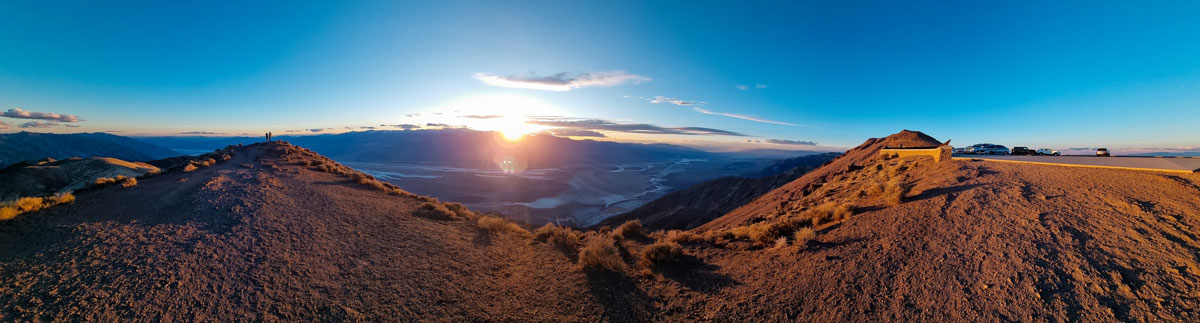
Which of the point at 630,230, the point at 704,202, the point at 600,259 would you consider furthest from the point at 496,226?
the point at 704,202

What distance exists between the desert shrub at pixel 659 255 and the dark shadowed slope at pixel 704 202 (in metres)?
16.4

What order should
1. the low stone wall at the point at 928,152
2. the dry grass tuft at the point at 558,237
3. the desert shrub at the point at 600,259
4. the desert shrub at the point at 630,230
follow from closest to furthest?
the desert shrub at the point at 600,259 → the dry grass tuft at the point at 558,237 → the desert shrub at the point at 630,230 → the low stone wall at the point at 928,152

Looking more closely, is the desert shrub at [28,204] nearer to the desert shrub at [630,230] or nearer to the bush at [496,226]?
the bush at [496,226]

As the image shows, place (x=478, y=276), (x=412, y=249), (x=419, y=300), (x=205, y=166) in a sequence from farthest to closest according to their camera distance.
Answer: (x=205, y=166)
(x=412, y=249)
(x=478, y=276)
(x=419, y=300)

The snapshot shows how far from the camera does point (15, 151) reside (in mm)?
107375

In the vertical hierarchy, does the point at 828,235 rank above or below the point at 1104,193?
below

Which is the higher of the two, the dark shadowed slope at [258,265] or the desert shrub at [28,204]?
the desert shrub at [28,204]

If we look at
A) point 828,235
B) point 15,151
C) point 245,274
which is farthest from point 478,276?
point 15,151

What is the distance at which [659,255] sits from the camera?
902cm

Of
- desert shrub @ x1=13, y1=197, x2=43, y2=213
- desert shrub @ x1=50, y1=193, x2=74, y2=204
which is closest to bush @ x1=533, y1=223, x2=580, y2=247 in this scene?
desert shrub @ x1=13, y1=197, x2=43, y2=213

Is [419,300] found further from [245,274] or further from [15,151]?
[15,151]

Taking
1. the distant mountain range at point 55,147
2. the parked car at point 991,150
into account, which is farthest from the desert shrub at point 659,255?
the distant mountain range at point 55,147

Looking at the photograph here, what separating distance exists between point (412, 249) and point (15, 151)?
18689cm

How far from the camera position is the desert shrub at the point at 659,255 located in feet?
29.2
